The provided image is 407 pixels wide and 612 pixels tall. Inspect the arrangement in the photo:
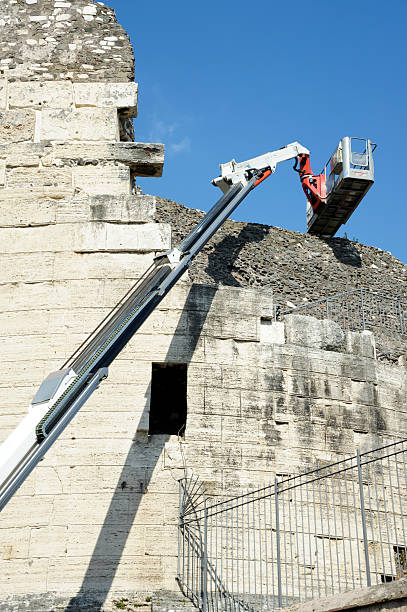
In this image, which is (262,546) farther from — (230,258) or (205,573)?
(230,258)

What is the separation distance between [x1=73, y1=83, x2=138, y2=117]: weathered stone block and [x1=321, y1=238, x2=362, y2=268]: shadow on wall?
38.2 ft

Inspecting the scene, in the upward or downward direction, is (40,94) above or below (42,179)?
above

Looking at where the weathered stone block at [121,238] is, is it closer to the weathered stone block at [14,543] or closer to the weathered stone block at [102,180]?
the weathered stone block at [102,180]

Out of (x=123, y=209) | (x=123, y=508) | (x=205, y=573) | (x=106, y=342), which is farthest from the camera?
(x=123, y=209)

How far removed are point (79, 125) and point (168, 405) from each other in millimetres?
4186

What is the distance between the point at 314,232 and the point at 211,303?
45.4 ft

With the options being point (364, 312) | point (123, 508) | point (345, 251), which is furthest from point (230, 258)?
point (123, 508)

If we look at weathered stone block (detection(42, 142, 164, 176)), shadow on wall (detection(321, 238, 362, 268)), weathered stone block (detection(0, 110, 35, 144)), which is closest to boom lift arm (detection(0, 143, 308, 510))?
weathered stone block (detection(42, 142, 164, 176))

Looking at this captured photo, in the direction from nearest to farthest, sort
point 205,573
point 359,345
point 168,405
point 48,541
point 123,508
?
point 205,573 < point 48,541 < point 123,508 < point 359,345 < point 168,405

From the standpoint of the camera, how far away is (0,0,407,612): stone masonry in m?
8.46

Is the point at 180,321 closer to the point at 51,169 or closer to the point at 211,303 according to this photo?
the point at 211,303

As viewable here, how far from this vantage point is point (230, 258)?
19.2m

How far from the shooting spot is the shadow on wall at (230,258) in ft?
60.4

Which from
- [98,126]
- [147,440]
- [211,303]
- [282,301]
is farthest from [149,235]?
[282,301]
